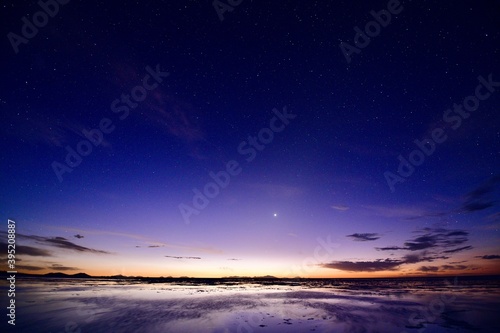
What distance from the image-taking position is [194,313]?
1645 centimetres

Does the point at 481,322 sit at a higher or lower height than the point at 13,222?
lower

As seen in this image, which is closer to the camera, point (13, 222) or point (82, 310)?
point (13, 222)

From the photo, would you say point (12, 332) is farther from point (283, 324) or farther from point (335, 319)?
point (335, 319)

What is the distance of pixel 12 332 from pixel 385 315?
Result: 19333mm

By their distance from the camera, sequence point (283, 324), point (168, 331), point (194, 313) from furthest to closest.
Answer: point (194, 313)
point (283, 324)
point (168, 331)

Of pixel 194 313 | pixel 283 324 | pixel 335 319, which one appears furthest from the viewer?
pixel 194 313

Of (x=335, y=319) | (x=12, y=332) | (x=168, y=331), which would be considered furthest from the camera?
(x=335, y=319)

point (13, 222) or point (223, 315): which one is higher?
point (13, 222)

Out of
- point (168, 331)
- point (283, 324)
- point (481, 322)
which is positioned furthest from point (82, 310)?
point (481, 322)

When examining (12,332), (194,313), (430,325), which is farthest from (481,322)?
(12,332)

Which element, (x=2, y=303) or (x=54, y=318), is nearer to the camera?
(x=54, y=318)

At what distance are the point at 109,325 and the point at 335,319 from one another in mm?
11863

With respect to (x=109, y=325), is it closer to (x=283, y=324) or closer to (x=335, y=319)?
(x=283, y=324)

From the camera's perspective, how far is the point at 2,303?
16906 millimetres
